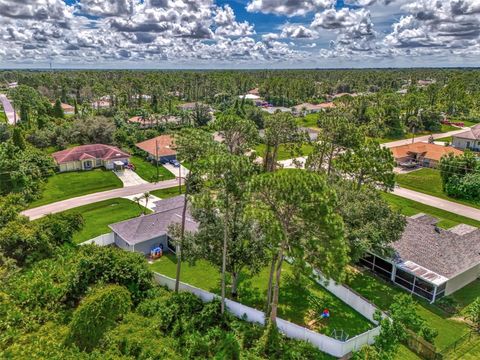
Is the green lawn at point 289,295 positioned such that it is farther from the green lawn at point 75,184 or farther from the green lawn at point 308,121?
the green lawn at point 308,121

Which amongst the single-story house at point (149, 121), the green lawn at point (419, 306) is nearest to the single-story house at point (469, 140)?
the green lawn at point (419, 306)

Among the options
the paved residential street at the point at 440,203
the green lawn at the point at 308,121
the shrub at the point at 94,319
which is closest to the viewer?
the shrub at the point at 94,319

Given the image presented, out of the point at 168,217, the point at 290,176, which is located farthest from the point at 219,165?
the point at 168,217

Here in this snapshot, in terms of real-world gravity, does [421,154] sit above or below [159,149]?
above

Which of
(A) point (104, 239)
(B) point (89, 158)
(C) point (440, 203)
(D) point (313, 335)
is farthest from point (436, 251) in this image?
(B) point (89, 158)

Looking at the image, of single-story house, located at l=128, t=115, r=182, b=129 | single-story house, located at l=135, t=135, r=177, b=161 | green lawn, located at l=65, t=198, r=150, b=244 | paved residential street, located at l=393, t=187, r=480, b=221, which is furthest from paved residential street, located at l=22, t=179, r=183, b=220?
single-story house, located at l=128, t=115, r=182, b=129

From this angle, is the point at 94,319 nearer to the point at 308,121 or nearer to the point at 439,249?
the point at 439,249

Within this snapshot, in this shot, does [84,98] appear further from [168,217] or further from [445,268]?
[445,268]
